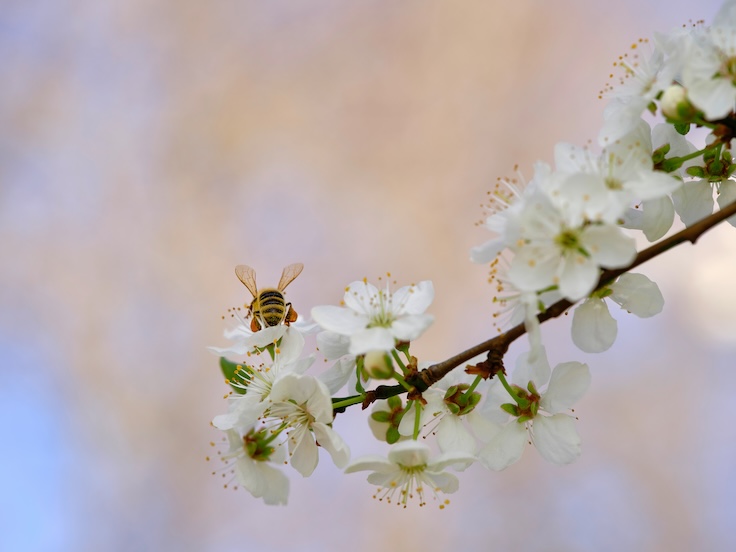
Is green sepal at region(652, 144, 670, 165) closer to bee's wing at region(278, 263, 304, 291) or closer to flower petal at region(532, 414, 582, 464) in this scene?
flower petal at region(532, 414, 582, 464)

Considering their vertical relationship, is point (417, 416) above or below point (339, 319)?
below

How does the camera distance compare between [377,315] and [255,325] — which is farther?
[255,325]

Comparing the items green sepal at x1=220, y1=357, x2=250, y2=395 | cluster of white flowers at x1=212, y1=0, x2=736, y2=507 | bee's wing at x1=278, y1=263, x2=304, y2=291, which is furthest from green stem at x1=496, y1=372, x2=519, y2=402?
bee's wing at x1=278, y1=263, x2=304, y2=291

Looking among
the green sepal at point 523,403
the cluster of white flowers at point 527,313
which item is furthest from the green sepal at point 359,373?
the green sepal at point 523,403

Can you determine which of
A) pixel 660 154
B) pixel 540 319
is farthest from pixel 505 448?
pixel 660 154

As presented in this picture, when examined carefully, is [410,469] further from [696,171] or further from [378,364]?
[696,171]

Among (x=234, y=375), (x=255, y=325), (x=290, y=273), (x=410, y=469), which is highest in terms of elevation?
(x=290, y=273)

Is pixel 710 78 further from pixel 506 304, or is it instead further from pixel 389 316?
pixel 389 316
